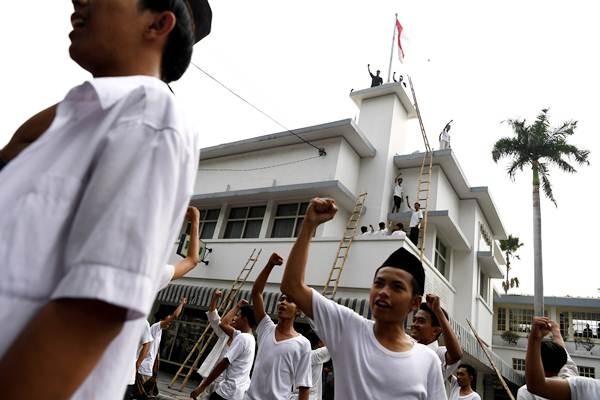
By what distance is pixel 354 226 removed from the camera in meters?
14.5

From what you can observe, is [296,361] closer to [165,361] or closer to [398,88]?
[165,361]

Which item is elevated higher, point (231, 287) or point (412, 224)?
point (412, 224)

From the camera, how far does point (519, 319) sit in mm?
28516

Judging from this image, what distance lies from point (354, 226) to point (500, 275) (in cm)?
1083

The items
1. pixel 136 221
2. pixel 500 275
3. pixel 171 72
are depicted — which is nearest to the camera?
pixel 136 221

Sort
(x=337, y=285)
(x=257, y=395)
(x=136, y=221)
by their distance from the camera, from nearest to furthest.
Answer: (x=136, y=221), (x=257, y=395), (x=337, y=285)

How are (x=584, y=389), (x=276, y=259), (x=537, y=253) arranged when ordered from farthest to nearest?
(x=537, y=253), (x=276, y=259), (x=584, y=389)

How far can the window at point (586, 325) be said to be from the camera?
1031 inches

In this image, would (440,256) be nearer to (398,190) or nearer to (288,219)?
(398,190)

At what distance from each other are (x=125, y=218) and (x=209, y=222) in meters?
18.1

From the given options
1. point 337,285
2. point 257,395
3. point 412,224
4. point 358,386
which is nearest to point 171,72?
point 358,386

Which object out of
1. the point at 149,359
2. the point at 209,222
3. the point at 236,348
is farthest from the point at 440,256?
the point at 236,348

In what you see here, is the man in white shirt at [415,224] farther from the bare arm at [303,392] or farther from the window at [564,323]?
the window at [564,323]

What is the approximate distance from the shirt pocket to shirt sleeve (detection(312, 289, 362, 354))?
1.90 metres
